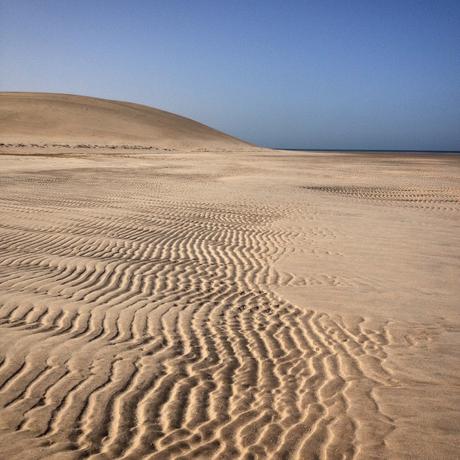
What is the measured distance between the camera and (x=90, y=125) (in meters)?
64.2

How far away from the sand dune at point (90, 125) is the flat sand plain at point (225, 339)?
128 feet

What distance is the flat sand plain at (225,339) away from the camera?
3.81 m

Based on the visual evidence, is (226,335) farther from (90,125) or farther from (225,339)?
(90,125)

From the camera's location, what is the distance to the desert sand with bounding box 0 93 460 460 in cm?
382

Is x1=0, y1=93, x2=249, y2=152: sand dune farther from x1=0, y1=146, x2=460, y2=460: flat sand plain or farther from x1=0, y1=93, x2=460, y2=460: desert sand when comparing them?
x1=0, y1=146, x2=460, y2=460: flat sand plain

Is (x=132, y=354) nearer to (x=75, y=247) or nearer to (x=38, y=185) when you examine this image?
(x=75, y=247)

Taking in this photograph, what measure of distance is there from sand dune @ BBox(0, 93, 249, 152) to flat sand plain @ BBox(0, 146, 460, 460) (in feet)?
128

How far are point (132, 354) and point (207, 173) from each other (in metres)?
25.8

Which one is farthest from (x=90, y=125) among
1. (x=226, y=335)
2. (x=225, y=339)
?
(x=225, y=339)

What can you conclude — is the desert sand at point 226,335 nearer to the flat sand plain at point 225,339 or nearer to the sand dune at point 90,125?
the flat sand plain at point 225,339

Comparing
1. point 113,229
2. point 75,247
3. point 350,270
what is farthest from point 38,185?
point 350,270

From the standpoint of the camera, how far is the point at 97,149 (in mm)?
49031

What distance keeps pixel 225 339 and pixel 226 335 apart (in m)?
0.12

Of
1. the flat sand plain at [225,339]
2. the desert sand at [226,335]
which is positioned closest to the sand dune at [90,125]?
the desert sand at [226,335]
